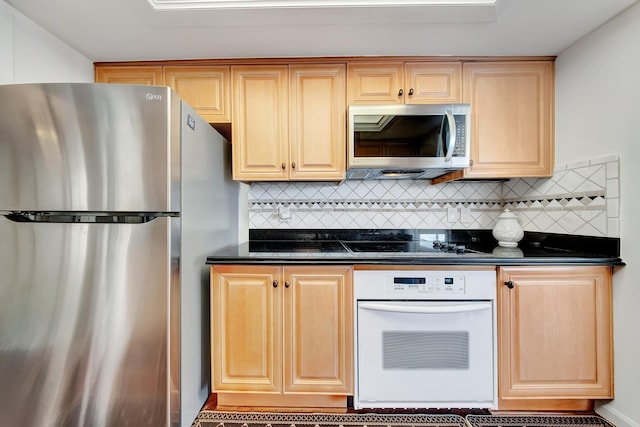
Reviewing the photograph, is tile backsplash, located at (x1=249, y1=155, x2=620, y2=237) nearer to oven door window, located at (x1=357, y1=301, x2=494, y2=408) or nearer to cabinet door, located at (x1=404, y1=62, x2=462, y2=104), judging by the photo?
cabinet door, located at (x1=404, y1=62, x2=462, y2=104)

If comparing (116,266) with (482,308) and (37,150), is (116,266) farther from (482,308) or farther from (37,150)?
(482,308)

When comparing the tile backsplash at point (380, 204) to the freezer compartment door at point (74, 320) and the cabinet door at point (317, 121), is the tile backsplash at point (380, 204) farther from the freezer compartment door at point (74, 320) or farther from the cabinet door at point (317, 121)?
the freezer compartment door at point (74, 320)

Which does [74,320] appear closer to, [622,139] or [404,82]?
[404,82]

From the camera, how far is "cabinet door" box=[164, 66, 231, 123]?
1797 millimetres

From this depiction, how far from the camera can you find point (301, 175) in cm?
180

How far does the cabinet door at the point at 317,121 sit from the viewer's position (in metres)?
1.79

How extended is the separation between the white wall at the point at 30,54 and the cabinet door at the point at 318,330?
167 centimetres

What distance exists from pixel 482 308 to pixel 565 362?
20.7 inches

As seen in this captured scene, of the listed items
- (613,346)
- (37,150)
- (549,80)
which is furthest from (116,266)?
(549,80)

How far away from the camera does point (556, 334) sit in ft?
4.74

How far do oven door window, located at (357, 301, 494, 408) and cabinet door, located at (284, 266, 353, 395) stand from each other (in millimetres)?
167

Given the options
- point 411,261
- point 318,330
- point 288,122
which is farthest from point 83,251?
Result: point 411,261

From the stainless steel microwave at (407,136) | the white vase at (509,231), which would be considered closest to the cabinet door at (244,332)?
the stainless steel microwave at (407,136)

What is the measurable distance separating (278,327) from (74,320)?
2.92 feet
